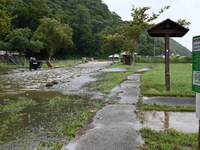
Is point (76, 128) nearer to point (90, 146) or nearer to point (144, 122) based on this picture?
point (90, 146)

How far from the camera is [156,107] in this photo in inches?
228

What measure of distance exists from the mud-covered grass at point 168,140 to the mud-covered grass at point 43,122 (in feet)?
4.34

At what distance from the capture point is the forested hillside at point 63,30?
39.8 m

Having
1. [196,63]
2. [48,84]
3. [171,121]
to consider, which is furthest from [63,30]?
[196,63]

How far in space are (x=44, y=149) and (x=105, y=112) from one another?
2.38m

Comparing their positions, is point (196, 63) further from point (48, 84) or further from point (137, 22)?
point (137, 22)

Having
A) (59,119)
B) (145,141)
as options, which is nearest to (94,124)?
(59,119)

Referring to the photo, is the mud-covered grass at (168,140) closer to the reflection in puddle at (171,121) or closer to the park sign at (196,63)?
the reflection in puddle at (171,121)

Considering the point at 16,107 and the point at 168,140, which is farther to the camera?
the point at 16,107

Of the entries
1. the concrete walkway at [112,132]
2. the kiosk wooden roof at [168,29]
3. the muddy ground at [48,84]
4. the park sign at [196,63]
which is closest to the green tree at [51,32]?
the muddy ground at [48,84]

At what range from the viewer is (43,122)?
464 cm

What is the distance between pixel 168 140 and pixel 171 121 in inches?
48.3

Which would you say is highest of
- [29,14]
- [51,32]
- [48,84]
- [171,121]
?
[29,14]

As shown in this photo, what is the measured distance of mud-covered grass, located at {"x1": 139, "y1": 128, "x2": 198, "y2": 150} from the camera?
324cm
